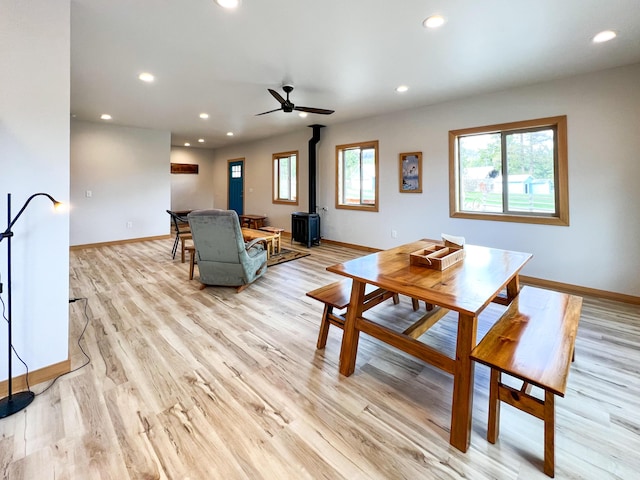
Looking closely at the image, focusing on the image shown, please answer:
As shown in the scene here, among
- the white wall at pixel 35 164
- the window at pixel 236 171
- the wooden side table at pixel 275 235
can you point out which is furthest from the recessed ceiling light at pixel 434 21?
the window at pixel 236 171

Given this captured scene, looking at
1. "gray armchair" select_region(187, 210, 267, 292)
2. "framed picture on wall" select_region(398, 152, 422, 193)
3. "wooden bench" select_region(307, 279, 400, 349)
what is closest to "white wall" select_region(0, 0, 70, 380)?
"gray armchair" select_region(187, 210, 267, 292)

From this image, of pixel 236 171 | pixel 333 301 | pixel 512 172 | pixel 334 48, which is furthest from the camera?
pixel 236 171

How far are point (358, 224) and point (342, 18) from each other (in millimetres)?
3978

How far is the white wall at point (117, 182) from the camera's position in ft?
19.8

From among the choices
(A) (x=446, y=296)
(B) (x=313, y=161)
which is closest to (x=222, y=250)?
(A) (x=446, y=296)

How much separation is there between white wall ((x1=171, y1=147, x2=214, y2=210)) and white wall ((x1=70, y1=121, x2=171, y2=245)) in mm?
2522

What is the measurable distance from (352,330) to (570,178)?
3551 millimetres

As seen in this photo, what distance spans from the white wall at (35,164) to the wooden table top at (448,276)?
5.96 feet

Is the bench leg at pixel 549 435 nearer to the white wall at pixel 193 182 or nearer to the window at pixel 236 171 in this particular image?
the window at pixel 236 171

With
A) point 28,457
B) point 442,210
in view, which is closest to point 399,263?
point 28,457

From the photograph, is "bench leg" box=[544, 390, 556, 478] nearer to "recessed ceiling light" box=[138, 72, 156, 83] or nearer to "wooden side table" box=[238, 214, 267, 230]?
"recessed ceiling light" box=[138, 72, 156, 83]

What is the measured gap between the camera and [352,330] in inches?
78.8

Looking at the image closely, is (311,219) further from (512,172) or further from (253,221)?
(512,172)

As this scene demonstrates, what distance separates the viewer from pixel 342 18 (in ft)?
8.00
